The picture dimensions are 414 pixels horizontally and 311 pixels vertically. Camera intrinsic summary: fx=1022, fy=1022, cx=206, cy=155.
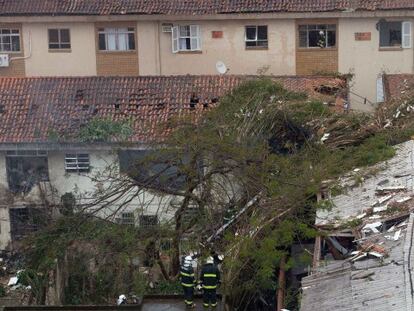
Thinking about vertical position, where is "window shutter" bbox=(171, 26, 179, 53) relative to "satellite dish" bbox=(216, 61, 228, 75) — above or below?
above

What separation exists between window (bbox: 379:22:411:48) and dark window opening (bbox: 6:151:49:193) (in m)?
11.8

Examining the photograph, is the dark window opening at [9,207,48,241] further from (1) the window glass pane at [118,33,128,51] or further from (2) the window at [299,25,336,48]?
(2) the window at [299,25,336,48]

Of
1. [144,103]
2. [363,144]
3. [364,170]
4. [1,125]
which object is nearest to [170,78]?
[144,103]

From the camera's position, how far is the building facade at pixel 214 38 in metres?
31.8

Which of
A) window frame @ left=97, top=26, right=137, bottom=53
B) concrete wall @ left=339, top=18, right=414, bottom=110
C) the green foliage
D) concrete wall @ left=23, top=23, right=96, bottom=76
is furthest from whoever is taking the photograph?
concrete wall @ left=23, top=23, right=96, bottom=76

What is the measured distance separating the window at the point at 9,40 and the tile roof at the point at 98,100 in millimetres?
5281

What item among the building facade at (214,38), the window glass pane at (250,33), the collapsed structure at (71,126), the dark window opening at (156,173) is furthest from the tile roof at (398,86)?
the dark window opening at (156,173)

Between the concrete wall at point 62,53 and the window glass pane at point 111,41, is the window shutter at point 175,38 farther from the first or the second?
the concrete wall at point 62,53

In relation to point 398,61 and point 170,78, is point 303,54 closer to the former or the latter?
point 398,61

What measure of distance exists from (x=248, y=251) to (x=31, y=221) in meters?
8.74

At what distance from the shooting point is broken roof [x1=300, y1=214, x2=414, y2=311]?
14.3m

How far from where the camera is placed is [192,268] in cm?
1867

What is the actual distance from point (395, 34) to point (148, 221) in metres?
12.7

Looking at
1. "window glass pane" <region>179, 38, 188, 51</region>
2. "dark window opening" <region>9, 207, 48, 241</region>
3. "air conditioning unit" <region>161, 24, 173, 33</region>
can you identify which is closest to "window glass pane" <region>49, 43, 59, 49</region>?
"air conditioning unit" <region>161, 24, 173, 33</region>
